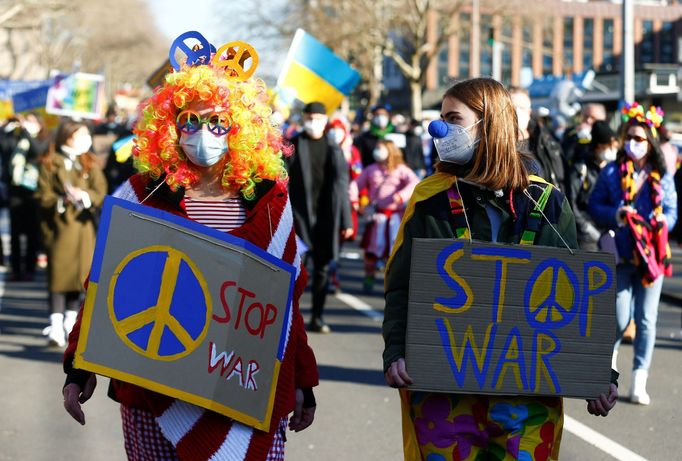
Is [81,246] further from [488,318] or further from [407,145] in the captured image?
[407,145]

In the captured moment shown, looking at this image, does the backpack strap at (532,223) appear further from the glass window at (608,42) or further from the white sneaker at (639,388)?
the glass window at (608,42)

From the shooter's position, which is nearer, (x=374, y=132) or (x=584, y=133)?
(x=584, y=133)

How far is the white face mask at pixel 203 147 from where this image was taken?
378cm

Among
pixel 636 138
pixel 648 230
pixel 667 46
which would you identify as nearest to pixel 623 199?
pixel 648 230

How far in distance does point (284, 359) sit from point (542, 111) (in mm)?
11596

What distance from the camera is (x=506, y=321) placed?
3682 millimetres

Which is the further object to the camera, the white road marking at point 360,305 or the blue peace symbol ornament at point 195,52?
the white road marking at point 360,305

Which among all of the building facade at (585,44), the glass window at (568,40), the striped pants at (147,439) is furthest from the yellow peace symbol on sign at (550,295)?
the glass window at (568,40)

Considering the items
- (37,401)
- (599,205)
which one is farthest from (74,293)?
(599,205)

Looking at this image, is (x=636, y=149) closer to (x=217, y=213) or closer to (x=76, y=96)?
(x=217, y=213)

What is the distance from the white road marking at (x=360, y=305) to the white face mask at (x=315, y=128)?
1697 millimetres

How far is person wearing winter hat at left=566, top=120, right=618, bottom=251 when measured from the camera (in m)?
9.10

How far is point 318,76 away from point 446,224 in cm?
961

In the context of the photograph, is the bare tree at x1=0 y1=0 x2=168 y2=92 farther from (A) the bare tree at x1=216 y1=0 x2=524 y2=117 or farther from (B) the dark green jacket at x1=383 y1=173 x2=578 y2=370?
(B) the dark green jacket at x1=383 y1=173 x2=578 y2=370
